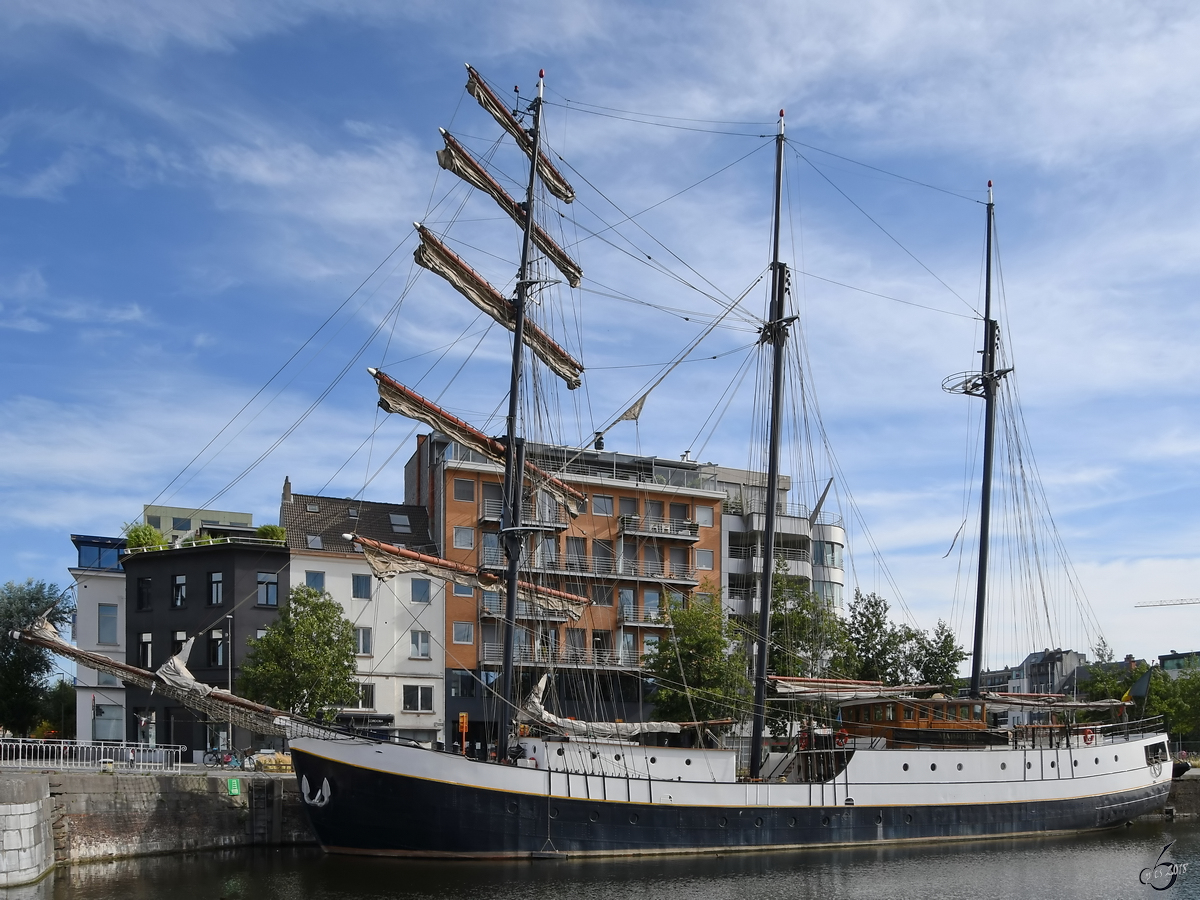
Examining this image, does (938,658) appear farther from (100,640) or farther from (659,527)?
(100,640)

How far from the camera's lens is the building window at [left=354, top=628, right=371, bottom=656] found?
6116 cm

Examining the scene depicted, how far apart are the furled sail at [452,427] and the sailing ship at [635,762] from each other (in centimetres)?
8

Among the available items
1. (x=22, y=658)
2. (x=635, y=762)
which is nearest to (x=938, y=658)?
(x=635, y=762)

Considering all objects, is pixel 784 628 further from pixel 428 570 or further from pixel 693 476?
pixel 428 570

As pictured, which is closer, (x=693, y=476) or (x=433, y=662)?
(x=433, y=662)

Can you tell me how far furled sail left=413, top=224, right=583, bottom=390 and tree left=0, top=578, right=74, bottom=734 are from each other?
39.7 m

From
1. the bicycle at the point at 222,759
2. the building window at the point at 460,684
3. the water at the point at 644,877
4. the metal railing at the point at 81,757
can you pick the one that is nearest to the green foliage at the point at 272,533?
the building window at the point at 460,684

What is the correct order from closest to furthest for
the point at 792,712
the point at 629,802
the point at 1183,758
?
the point at 629,802 → the point at 792,712 → the point at 1183,758

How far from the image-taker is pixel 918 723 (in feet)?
151

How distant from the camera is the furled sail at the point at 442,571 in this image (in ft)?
138

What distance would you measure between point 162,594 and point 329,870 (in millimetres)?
27918

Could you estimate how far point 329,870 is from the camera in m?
35.9

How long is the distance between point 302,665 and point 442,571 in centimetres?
1014

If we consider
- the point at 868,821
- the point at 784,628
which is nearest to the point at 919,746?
the point at 868,821
